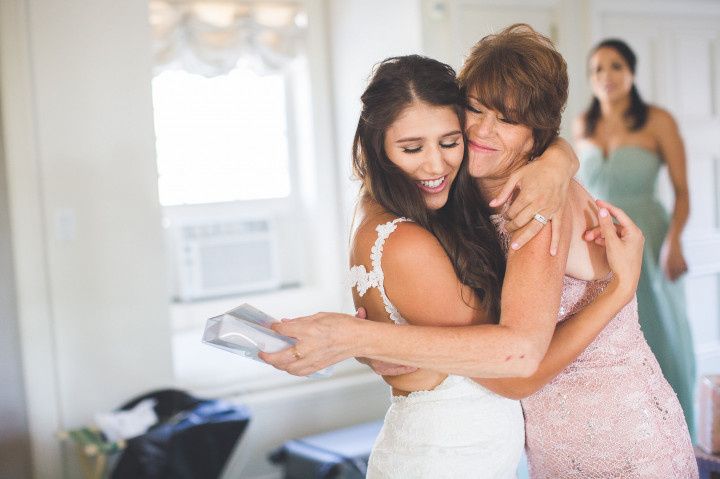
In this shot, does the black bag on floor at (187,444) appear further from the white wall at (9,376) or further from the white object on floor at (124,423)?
the white wall at (9,376)

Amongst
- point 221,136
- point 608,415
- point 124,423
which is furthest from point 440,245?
point 221,136

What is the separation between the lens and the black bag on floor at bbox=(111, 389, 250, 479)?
286 cm

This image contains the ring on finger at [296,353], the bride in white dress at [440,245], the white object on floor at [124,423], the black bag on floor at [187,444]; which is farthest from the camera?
the white object on floor at [124,423]

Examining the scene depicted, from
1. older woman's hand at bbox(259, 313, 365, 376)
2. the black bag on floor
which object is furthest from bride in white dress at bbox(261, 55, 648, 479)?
the black bag on floor

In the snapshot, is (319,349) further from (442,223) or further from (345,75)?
(345,75)

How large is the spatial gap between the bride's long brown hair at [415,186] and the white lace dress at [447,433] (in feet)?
0.39

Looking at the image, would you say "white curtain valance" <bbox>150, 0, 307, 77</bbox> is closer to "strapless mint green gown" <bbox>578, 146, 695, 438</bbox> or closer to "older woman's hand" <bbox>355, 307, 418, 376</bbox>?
"strapless mint green gown" <bbox>578, 146, 695, 438</bbox>

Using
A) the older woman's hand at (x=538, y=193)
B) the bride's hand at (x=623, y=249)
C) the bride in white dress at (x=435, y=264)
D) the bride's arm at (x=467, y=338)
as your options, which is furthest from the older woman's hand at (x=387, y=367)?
the bride's hand at (x=623, y=249)

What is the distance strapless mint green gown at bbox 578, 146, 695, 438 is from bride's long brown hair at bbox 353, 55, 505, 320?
6.69ft

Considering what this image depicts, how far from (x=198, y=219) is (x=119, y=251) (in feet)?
3.13

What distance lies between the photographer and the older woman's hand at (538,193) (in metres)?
1.45

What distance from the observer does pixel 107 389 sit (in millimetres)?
3314

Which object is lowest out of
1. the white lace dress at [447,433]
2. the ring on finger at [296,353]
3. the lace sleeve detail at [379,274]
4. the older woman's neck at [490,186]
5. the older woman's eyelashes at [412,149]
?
the white lace dress at [447,433]

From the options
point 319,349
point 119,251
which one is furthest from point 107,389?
point 319,349
